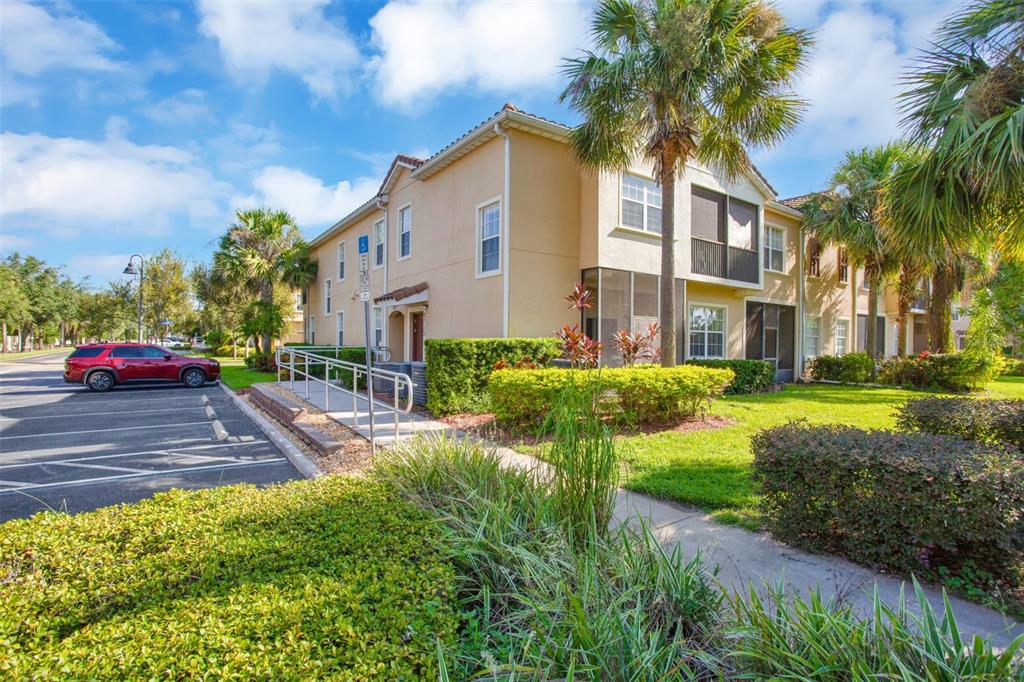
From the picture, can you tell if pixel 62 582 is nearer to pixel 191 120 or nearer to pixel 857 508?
pixel 857 508

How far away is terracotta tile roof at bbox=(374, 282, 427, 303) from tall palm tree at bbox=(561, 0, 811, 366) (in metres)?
6.39

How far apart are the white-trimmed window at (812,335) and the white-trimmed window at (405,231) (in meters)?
16.9

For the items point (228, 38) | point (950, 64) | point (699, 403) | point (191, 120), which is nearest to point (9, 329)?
point (191, 120)

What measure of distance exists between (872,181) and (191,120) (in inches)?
842

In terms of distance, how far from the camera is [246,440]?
9039 millimetres

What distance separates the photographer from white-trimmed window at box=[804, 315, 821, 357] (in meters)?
20.7

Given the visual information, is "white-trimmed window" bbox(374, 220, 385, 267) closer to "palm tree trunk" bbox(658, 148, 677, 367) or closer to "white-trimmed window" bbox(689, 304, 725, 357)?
"palm tree trunk" bbox(658, 148, 677, 367)

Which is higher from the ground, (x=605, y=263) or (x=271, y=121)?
(x=271, y=121)

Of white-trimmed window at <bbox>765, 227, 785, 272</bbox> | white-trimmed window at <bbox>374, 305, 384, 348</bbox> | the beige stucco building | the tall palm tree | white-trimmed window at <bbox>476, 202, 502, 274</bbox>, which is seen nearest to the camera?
the tall palm tree

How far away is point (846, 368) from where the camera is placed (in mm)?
18844

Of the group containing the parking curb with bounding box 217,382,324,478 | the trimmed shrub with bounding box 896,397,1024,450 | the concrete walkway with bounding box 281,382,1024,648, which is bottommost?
the parking curb with bounding box 217,382,324,478

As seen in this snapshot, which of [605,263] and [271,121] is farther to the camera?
[605,263]

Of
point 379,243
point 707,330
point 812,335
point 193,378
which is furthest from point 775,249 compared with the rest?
point 193,378

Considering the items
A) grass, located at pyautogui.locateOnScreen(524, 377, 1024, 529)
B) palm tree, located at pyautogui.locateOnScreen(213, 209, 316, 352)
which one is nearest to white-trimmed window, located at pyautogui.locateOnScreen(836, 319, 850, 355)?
grass, located at pyautogui.locateOnScreen(524, 377, 1024, 529)
